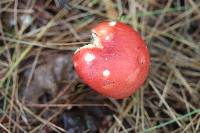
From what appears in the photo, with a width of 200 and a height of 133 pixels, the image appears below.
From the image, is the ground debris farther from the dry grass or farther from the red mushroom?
the red mushroom

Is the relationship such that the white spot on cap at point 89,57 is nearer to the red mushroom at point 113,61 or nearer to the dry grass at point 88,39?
the red mushroom at point 113,61

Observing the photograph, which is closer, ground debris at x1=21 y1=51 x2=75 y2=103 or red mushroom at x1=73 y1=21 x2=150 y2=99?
red mushroom at x1=73 y1=21 x2=150 y2=99

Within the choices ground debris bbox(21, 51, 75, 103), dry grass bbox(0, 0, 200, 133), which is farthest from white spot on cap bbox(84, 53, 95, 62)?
ground debris bbox(21, 51, 75, 103)

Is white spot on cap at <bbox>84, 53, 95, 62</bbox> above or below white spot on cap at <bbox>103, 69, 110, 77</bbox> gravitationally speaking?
above

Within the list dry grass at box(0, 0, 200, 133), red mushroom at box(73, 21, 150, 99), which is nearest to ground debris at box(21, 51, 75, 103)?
dry grass at box(0, 0, 200, 133)

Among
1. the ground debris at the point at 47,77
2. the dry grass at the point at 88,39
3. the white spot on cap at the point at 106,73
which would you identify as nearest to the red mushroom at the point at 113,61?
the white spot on cap at the point at 106,73

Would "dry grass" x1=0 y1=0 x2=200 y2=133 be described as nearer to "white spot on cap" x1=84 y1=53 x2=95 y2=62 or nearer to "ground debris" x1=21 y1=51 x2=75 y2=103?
"ground debris" x1=21 y1=51 x2=75 y2=103

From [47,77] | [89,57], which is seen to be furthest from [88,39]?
[89,57]

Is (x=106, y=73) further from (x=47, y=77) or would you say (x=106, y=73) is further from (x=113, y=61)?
(x=47, y=77)
